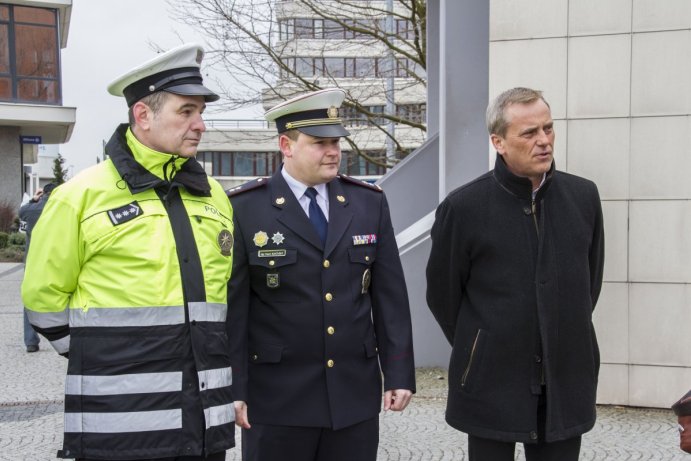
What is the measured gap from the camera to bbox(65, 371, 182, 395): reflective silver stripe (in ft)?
8.91

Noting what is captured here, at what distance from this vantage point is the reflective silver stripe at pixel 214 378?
2809mm

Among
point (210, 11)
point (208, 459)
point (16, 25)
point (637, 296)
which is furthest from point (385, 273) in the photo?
point (16, 25)

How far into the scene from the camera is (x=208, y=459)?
113 inches

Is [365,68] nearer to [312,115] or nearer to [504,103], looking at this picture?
[312,115]

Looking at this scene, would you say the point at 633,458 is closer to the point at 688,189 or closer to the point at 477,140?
the point at 688,189

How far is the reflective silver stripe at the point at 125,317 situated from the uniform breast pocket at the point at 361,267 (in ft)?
2.99

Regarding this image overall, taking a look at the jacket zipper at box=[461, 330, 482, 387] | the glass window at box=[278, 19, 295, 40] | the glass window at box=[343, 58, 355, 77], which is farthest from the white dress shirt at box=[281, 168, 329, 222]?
the glass window at box=[343, 58, 355, 77]

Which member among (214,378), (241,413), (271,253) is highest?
(271,253)

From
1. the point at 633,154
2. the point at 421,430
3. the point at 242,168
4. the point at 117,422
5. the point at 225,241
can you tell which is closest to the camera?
the point at 117,422

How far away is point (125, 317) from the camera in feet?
8.93

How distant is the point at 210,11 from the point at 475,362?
1099 centimetres

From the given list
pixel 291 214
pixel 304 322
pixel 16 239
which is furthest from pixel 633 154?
pixel 16 239

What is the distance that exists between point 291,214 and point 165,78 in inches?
32.2

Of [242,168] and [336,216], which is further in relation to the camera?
[242,168]
